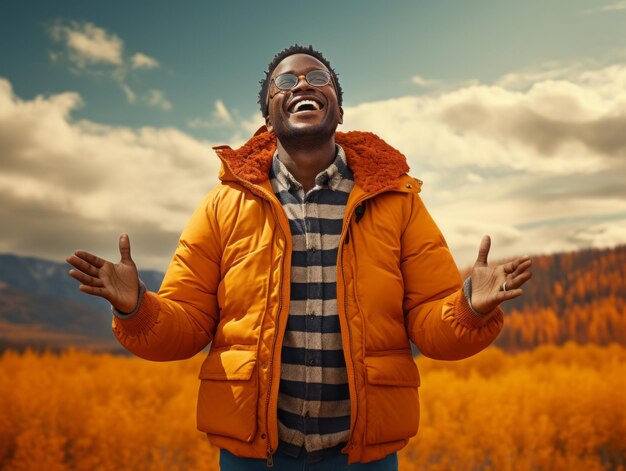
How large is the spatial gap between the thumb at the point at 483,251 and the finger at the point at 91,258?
5.70ft

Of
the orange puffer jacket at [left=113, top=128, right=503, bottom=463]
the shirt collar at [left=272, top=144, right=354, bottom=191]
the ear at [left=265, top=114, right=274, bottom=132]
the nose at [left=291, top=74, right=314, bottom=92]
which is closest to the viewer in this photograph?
the orange puffer jacket at [left=113, top=128, right=503, bottom=463]

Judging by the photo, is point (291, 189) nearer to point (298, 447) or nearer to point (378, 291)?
point (378, 291)

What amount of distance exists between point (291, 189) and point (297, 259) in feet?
1.37

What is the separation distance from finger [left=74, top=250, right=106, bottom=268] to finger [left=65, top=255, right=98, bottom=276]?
0.05 ft

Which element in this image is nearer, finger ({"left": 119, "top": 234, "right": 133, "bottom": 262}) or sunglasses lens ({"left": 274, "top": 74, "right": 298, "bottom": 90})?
finger ({"left": 119, "top": 234, "right": 133, "bottom": 262})

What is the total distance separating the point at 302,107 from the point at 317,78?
8.1 inches

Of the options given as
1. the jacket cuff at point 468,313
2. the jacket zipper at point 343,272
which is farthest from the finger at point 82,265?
the jacket cuff at point 468,313

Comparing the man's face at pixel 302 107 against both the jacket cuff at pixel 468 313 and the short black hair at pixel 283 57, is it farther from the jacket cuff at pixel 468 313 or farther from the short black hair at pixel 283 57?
the jacket cuff at pixel 468 313

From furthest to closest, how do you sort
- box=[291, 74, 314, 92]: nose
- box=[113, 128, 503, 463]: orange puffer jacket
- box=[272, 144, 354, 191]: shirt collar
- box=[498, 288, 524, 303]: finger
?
1. box=[291, 74, 314, 92]: nose
2. box=[272, 144, 354, 191]: shirt collar
3. box=[113, 128, 503, 463]: orange puffer jacket
4. box=[498, 288, 524, 303]: finger

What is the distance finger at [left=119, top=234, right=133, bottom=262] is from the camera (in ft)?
9.12

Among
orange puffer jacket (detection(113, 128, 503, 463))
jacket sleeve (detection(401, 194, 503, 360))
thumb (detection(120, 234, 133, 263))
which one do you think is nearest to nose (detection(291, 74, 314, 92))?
orange puffer jacket (detection(113, 128, 503, 463))

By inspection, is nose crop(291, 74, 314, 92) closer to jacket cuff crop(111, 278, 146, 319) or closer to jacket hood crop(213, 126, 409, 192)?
jacket hood crop(213, 126, 409, 192)

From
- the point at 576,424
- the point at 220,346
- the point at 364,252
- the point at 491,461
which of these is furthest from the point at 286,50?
the point at 576,424

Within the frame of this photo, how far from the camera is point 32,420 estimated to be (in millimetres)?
7359
